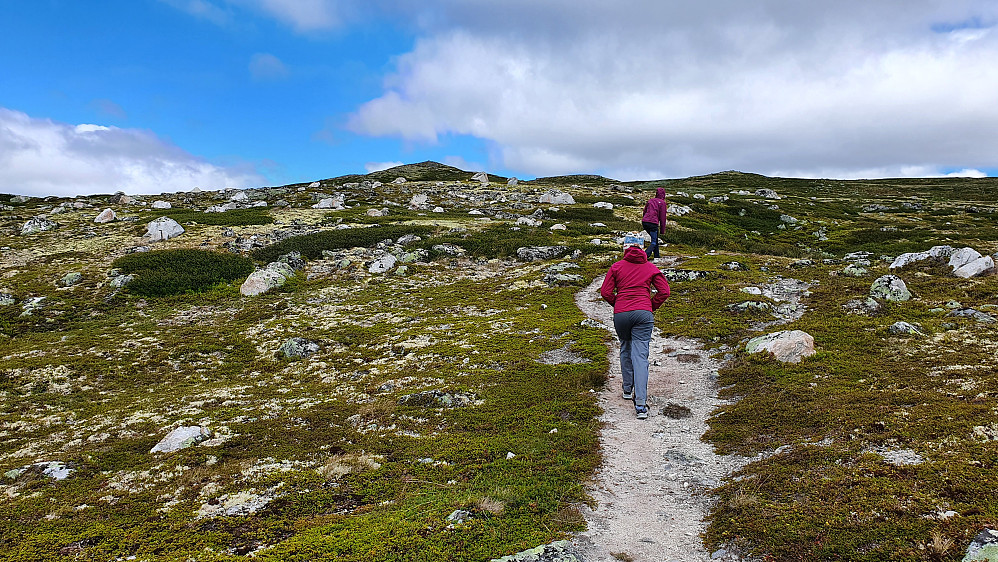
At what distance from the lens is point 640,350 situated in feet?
→ 47.2

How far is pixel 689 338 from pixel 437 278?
21487 millimetres

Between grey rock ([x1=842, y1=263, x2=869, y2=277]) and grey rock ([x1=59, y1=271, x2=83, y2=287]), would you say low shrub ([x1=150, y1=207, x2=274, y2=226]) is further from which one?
grey rock ([x1=842, y1=263, x2=869, y2=277])

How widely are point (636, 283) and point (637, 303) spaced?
0.61 metres

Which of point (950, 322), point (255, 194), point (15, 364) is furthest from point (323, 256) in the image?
point (255, 194)

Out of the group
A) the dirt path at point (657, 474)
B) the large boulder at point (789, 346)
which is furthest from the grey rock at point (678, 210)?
the dirt path at point (657, 474)

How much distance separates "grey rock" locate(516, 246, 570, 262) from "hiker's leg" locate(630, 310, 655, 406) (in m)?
28.2

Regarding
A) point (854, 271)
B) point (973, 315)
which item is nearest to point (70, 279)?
point (973, 315)

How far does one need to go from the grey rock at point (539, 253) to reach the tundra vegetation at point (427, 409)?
175 cm

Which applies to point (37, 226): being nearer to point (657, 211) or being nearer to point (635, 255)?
point (657, 211)

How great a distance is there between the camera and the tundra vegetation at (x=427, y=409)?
333 inches

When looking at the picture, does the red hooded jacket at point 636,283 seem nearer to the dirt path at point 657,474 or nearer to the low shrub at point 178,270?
the dirt path at point 657,474

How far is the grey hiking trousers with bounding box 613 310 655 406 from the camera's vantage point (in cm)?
1416

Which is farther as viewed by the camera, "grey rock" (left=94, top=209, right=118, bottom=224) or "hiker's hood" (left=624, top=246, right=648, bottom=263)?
"grey rock" (left=94, top=209, right=118, bottom=224)

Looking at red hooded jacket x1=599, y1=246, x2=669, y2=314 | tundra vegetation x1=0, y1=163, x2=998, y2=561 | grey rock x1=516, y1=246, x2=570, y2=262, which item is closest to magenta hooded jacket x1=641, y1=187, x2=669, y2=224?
tundra vegetation x1=0, y1=163, x2=998, y2=561
